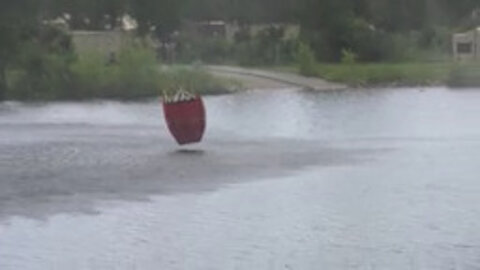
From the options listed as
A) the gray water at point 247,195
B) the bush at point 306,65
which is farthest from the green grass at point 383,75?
the gray water at point 247,195

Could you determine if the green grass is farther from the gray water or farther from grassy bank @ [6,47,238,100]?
the gray water

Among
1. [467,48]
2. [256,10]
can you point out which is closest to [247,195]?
[256,10]

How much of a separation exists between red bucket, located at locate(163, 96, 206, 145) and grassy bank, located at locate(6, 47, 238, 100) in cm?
2028

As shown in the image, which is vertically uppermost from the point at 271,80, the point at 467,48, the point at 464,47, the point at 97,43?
the point at 97,43

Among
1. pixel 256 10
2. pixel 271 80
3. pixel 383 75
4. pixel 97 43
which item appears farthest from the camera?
pixel 97 43

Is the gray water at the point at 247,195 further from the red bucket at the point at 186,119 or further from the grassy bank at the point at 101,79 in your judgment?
the grassy bank at the point at 101,79

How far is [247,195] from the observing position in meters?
15.0

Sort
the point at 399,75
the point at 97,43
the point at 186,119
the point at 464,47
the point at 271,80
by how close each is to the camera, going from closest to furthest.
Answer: the point at 186,119 < the point at 399,75 < the point at 271,80 < the point at 97,43 < the point at 464,47

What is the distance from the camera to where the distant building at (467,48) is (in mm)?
52875

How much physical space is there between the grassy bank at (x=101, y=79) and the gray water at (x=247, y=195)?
13584 mm

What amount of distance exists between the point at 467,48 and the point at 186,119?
1420 inches

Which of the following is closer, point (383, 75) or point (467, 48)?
point (383, 75)

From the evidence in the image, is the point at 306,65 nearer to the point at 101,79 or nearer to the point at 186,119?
the point at 101,79

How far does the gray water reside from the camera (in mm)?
10641
